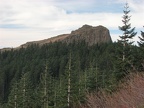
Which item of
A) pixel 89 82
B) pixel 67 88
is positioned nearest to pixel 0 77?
pixel 89 82

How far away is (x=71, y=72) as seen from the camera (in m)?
33.9

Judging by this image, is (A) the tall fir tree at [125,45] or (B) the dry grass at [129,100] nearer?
(B) the dry grass at [129,100]

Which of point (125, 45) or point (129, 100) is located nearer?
point (129, 100)

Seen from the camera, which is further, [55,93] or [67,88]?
[55,93]

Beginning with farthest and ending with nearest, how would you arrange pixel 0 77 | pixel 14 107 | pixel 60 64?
pixel 60 64, pixel 0 77, pixel 14 107

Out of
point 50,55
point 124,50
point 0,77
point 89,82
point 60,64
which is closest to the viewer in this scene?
point 124,50

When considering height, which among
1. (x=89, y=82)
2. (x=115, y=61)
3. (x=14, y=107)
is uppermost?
(x=115, y=61)

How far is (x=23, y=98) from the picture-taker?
46.6 m

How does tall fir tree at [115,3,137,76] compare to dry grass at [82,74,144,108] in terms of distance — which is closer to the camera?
dry grass at [82,74,144,108]

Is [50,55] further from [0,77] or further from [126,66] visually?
[126,66]

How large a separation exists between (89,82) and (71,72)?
1938 centimetres

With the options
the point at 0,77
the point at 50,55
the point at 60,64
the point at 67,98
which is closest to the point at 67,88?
the point at 67,98

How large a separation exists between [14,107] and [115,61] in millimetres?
21636

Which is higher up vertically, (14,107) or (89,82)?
(89,82)
